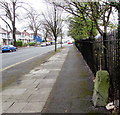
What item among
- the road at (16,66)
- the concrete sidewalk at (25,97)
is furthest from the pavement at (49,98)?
the road at (16,66)

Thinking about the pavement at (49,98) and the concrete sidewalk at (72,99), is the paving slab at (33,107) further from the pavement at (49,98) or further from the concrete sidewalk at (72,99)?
the concrete sidewalk at (72,99)

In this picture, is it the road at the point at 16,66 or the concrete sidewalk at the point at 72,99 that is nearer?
the concrete sidewalk at the point at 72,99

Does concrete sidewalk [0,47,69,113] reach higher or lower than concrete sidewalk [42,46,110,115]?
lower

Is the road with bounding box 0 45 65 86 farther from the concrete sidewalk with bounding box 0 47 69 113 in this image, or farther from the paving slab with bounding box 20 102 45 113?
the paving slab with bounding box 20 102 45 113

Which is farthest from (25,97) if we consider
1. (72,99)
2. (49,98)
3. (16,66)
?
(16,66)

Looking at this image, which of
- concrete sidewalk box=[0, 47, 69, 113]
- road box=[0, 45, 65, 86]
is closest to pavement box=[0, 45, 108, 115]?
concrete sidewalk box=[0, 47, 69, 113]

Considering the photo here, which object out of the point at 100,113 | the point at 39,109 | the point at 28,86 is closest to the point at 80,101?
the point at 100,113

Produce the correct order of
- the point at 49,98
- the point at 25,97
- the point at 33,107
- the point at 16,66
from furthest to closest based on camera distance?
the point at 16,66
the point at 25,97
the point at 49,98
the point at 33,107

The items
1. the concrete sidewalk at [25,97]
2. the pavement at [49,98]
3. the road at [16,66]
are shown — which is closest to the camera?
the pavement at [49,98]

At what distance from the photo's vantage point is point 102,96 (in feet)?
11.6

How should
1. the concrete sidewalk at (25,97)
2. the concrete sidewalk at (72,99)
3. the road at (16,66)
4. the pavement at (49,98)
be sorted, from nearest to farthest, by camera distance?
the concrete sidewalk at (72,99)
the pavement at (49,98)
the concrete sidewalk at (25,97)
the road at (16,66)

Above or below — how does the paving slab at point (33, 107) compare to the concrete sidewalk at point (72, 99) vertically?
below

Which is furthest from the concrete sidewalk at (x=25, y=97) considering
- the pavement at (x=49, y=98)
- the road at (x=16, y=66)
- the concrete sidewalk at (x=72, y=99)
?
the road at (x=16, y=66)

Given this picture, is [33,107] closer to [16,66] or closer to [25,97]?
[25,97]
